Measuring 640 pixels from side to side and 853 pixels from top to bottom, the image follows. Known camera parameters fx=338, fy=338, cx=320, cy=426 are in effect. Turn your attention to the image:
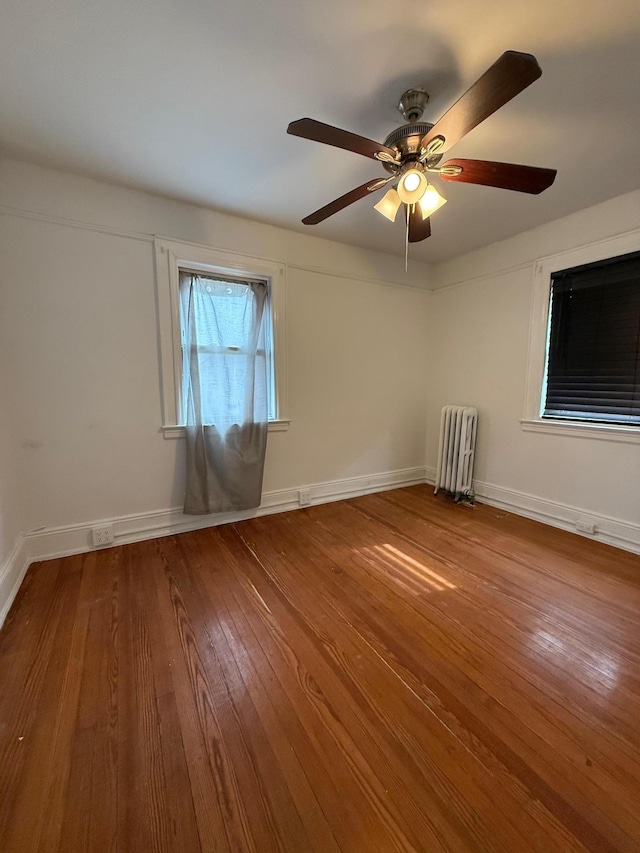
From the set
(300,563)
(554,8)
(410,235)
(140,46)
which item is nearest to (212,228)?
(140,46)

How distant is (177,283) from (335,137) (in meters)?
1.63

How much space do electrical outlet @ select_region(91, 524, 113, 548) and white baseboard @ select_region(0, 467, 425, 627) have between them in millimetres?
27

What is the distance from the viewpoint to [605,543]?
2555 mm

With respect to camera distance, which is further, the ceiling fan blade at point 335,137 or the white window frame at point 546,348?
the white window frame at point 546,348

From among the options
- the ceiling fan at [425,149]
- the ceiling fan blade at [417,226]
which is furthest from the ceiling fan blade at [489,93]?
the ceiling fan blade at [417,226]

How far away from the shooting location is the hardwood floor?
94 cm

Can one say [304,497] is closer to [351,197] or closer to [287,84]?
[351,197]

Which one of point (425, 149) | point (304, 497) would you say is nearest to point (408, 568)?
point (304, 497)

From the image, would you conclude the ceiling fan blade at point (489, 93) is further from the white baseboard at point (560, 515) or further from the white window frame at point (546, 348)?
the white baseboard at point (560, 515)

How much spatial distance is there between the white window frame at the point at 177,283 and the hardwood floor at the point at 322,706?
3.92 ft

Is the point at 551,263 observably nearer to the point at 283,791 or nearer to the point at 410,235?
the point at 410,235

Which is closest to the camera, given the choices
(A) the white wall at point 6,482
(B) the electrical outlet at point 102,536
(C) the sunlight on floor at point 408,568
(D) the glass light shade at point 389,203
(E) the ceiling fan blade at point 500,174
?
(E) the ceiling fan blade at point 500,174

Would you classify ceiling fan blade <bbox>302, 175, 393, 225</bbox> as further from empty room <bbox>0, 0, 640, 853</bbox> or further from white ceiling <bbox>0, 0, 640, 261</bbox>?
white ceiling <bbox>0, 0, 640, 261</bbox>

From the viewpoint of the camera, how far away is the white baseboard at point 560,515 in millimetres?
2461
